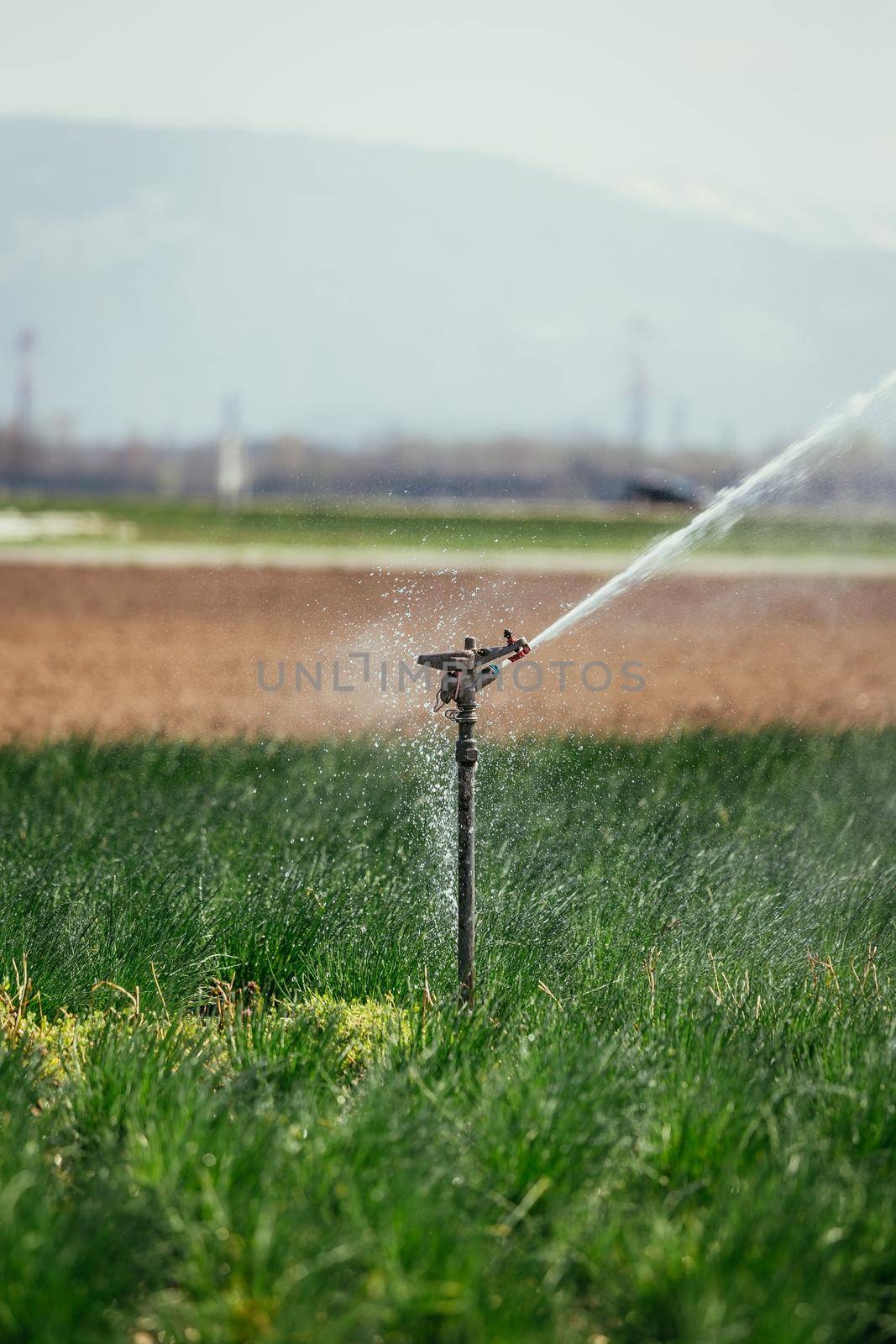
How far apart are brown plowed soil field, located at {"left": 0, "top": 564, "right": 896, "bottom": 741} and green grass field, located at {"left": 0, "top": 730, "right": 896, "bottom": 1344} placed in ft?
5.32

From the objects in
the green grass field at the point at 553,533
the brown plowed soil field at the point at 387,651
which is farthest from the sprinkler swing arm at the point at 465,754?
the green grass field at the point at 553,533

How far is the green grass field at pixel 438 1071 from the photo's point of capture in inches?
78.2

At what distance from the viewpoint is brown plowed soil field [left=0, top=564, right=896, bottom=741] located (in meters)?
7.95

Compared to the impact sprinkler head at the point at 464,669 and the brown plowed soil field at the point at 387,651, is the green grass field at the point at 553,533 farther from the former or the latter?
the impact sprinkler head at the point at 464,669

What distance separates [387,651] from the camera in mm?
6746

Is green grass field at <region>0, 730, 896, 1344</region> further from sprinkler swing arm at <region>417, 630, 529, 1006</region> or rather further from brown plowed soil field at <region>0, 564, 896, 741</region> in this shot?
brown plowed soil field at <region>0, 564, 896, 741</region>

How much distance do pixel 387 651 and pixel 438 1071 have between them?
4.13 meters

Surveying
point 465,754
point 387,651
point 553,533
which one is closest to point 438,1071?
point 465,754

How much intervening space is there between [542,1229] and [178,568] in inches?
777

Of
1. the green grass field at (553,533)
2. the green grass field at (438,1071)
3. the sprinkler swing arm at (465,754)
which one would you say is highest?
the green grass field at (553,533)

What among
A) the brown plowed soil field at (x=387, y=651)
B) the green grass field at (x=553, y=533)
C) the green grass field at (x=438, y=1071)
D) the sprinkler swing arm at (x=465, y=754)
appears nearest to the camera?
the green grass field at (x=438, y=1071)

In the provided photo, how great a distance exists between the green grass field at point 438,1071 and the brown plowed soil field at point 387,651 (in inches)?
63.8

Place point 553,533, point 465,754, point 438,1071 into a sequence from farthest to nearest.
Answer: point 553,533, point 465,754, point 438,1071

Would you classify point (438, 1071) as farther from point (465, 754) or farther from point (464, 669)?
point (464, 669)
